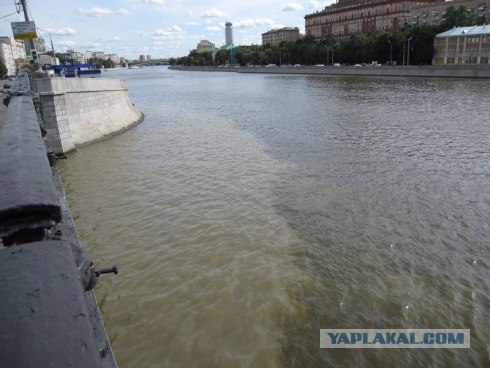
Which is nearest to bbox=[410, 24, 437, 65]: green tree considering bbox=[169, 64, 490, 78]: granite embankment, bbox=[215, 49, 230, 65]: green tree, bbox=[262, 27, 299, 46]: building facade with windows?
bbox=[169, 64, 490, 78]: granite embankment

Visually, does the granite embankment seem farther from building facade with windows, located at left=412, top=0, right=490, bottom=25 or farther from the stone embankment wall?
the stone embankment wall

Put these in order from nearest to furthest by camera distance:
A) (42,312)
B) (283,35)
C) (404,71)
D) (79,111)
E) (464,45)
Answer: (42,312) < (79,111) < (404,71) < (464,45) < (283,35)

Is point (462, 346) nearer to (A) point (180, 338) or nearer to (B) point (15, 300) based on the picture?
(A) point (180, 338)

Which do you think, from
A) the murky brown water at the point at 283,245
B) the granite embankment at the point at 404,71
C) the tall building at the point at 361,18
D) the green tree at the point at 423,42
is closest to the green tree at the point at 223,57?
the tall building at the point at 361,18

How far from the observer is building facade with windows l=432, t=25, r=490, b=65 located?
6594 cm

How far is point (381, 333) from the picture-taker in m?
6.09

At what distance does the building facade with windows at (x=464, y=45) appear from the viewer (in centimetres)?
6594

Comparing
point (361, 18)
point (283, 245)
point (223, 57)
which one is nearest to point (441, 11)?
point (361, 18)

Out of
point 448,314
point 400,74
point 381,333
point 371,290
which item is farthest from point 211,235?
point 400,74

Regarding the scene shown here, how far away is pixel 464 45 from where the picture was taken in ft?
224

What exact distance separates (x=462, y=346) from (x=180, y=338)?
4.08 meters

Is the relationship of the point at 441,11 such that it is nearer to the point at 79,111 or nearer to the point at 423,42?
the point at 423,42

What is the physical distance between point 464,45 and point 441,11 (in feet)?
123

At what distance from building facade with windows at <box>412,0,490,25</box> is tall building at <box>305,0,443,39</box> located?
652 centimetres
